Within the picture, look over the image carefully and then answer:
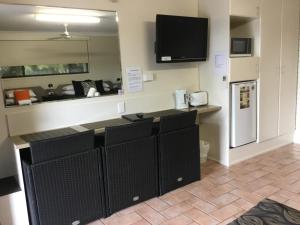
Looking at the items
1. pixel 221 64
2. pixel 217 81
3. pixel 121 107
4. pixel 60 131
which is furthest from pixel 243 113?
pixel 60 131

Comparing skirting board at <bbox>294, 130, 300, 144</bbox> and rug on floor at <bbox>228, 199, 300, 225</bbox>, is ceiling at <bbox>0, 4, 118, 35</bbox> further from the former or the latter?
skirting board at <bbox>294, 130, 300, 144</bbox>

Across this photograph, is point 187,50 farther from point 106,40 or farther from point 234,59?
point 106,40

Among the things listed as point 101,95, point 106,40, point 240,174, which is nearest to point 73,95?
point 101,95

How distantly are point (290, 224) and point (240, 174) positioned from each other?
1332 millimetres

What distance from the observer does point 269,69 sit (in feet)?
12.1

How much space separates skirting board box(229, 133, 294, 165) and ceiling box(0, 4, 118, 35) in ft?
6.98

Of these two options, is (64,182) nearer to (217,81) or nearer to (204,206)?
(204,206)

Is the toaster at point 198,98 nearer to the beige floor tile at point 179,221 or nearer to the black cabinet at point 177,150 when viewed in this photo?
the black cabinet at point 177,150

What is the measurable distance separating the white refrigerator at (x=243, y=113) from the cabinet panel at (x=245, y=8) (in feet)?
2.71

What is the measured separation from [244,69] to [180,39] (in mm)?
891

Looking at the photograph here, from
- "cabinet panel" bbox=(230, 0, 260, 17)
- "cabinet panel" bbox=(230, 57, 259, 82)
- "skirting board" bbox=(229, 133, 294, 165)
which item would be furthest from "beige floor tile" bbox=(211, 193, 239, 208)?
"cabinet panel" bbox=(230, 0, 260, 17)

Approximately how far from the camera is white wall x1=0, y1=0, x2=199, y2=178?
2592 mm

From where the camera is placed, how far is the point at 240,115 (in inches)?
136

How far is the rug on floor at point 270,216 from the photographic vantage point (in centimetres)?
197
